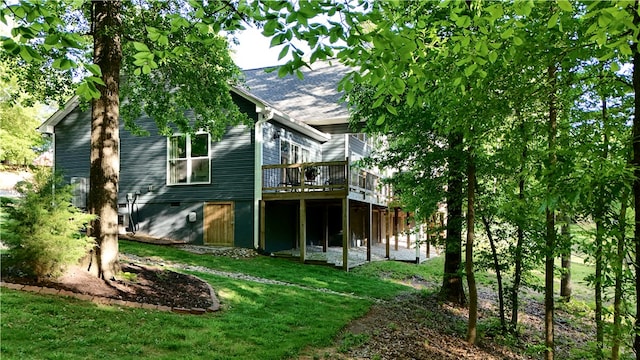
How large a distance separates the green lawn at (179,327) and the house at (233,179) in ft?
17.2

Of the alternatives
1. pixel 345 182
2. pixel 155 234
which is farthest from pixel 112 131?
pixel 155 234

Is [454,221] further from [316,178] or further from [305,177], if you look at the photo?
[316,178]

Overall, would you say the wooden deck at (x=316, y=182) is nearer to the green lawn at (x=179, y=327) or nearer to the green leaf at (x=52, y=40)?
the green lawn at (x=179, y=327)

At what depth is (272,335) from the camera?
555 centimetres

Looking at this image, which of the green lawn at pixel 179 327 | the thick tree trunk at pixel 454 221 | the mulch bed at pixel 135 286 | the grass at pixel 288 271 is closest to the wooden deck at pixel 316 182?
the grass at pixel 288 271

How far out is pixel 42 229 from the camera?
5.60 m

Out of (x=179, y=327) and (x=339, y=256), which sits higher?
(x=179, y=327)

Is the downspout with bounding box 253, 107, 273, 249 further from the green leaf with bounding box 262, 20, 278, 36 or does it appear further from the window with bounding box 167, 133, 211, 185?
the green leaf with bounding box 262, 20, 278, 36

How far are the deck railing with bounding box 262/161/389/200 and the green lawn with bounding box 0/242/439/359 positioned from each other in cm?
547

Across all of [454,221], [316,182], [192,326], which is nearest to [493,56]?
[192,326]

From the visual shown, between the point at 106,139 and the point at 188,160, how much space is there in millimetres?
8333

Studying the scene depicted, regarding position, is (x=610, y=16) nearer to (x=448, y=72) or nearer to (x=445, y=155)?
(x=448, y=72)

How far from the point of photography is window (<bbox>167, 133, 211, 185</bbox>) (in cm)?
1472

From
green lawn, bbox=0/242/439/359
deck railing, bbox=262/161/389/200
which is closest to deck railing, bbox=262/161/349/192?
deck railing, bbox=262/161/389/200
